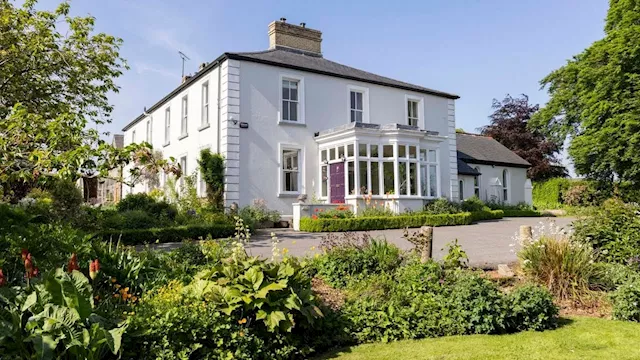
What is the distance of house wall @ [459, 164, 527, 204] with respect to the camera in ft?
87.5

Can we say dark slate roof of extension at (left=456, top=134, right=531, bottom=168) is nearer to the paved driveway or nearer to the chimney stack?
the chimney stack

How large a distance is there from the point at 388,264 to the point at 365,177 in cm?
1185

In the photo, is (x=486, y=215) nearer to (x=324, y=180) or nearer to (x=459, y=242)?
(x=324, y=180)

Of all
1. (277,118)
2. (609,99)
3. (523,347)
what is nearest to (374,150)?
(277,118)

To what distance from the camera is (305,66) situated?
1892 cm

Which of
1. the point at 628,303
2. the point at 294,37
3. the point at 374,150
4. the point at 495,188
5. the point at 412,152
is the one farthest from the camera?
the point at 495,188

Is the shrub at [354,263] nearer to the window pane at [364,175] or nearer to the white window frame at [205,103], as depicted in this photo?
the window pane at [364,175]

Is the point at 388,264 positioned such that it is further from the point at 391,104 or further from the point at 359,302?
the point at 391,104

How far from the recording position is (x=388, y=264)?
6.36 metres

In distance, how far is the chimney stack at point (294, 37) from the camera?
2153 centimetres

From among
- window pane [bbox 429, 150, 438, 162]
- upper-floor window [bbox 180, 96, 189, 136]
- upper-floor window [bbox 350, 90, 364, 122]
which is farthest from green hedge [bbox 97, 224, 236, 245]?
window pane [bbox 429, 150, 438, 162]

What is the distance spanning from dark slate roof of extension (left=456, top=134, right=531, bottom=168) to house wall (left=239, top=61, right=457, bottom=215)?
28.3 ft

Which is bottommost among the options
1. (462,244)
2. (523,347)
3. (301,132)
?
(523,347)

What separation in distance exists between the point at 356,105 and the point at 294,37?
498cm
